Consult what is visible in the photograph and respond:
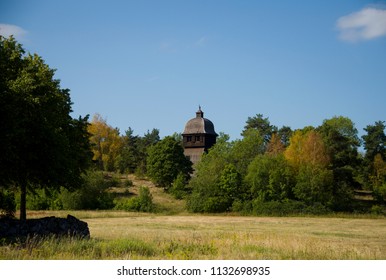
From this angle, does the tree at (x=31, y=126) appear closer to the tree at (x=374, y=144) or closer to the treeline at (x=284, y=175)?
the tree at (x=374, y=144)

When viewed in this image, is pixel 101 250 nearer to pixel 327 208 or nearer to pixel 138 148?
pixel 327 208

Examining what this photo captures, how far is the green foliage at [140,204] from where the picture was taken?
5900cm

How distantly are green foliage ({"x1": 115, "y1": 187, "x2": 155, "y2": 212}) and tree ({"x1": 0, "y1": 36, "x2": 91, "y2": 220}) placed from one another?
109ft

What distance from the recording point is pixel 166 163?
72750 mm

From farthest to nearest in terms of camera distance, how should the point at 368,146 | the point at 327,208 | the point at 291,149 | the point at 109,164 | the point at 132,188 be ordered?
the point at 109,164, the point at 132,188, the point at 291,149, the point at 327,208, the point at 368,146

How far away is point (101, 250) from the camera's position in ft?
48.2

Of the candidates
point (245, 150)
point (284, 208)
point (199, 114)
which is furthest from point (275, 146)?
point (284, 208)

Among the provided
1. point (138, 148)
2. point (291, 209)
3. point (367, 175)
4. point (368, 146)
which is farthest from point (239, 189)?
point (138, 148)

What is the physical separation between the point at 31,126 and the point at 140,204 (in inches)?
1576

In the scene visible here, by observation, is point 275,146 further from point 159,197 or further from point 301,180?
point 159,197

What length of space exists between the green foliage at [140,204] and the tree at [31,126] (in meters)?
33.2

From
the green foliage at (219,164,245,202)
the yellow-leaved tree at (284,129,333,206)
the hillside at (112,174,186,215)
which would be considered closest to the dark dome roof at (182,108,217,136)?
the hillside at (112,174,186,215)
